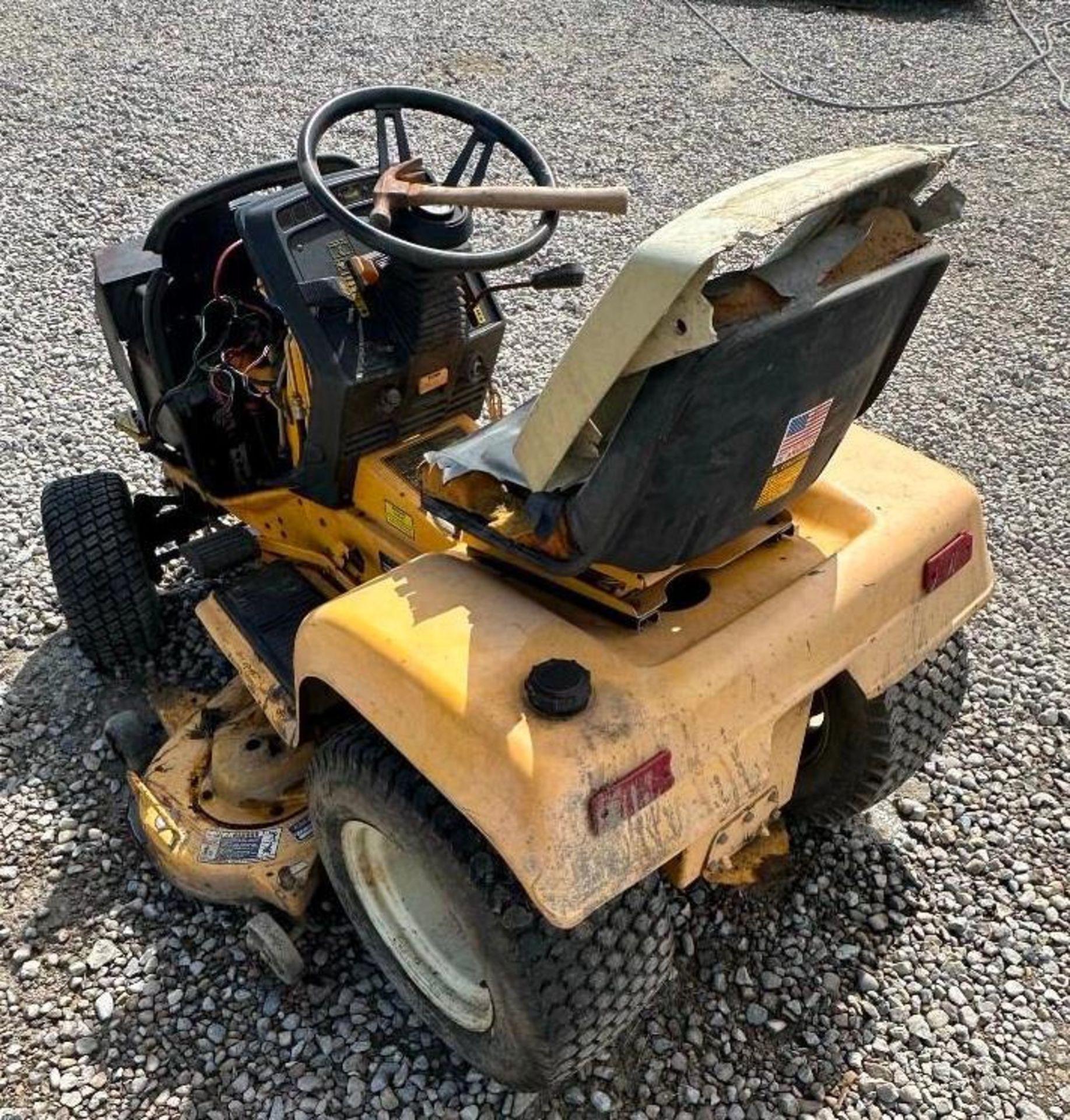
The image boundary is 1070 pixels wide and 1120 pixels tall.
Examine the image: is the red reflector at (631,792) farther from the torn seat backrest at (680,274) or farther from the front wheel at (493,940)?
the torn seat backrest at (680,274)

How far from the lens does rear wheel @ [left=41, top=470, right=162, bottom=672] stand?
329cm

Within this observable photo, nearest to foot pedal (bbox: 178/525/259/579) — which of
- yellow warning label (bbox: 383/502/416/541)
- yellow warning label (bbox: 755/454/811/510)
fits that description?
yellow warning label (bbox: 383/502/416/541)

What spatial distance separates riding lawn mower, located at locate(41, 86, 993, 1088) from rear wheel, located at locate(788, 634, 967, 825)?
0.01m

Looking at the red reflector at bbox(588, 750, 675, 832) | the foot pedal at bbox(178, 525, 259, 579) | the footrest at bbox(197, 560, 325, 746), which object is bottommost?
the foot pedal at bbox(178, 525, 259, 579)

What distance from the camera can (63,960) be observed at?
8.88 ft

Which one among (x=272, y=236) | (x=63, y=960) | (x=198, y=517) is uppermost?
(x=272, y=236)

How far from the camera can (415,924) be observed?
2527mm

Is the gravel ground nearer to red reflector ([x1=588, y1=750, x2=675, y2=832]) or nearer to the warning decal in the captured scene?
the warning decal

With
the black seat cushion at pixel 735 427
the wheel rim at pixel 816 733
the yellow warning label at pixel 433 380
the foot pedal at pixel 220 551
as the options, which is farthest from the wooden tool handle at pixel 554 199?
the foot pedal at pixel 220 551

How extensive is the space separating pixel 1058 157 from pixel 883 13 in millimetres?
3476

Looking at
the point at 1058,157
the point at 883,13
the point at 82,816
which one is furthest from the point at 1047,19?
the point at 82,816

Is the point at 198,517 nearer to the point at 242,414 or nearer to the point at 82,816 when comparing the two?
the point at 242,414

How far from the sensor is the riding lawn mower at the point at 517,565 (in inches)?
73.1

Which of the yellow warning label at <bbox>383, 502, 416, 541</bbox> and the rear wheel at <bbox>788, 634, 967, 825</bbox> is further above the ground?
the yellow warning label at <bbox>383, 502, 416, 541</bbox>
